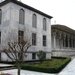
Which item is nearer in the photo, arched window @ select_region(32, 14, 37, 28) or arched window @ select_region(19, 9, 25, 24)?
arched window @ select_region(19, 9, 25, 24)

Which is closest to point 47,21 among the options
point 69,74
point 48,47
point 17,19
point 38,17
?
point 38,17

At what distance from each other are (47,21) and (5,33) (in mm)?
10994

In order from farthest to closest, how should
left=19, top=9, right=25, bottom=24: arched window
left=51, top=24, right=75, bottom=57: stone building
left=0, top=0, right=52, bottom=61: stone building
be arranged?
left=51, top=24, right=75, bottom=57: stone building
left=19, top=9, right=25, bottom=24: arched window
left=0, top=0, right=52, bottom=61: stone building

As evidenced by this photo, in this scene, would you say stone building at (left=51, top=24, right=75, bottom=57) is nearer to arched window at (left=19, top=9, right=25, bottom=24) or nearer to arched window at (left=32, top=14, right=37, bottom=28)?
arched window at (left=32, top=14, right=37, bottom=28)

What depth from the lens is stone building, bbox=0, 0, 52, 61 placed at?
21.6 meters

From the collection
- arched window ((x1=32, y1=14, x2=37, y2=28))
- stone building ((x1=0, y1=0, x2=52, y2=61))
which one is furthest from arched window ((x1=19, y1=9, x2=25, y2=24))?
arched window ((x1=32, y1=14, x2=37, y2=28))

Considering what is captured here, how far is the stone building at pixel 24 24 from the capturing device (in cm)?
2164

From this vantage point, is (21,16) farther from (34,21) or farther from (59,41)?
(59,41)

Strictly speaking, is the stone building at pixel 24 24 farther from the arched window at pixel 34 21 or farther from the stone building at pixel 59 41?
the stone building at pixel 59 41

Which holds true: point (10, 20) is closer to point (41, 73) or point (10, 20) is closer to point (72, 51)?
point (41, 73)

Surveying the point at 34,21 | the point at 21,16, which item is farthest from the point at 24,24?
the point at 34,21

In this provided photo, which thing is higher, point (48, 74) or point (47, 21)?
point (47, 21)

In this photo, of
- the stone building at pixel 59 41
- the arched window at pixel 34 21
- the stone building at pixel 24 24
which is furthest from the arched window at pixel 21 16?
the stone building at pixel 59 41

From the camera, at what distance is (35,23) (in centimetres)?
2653
